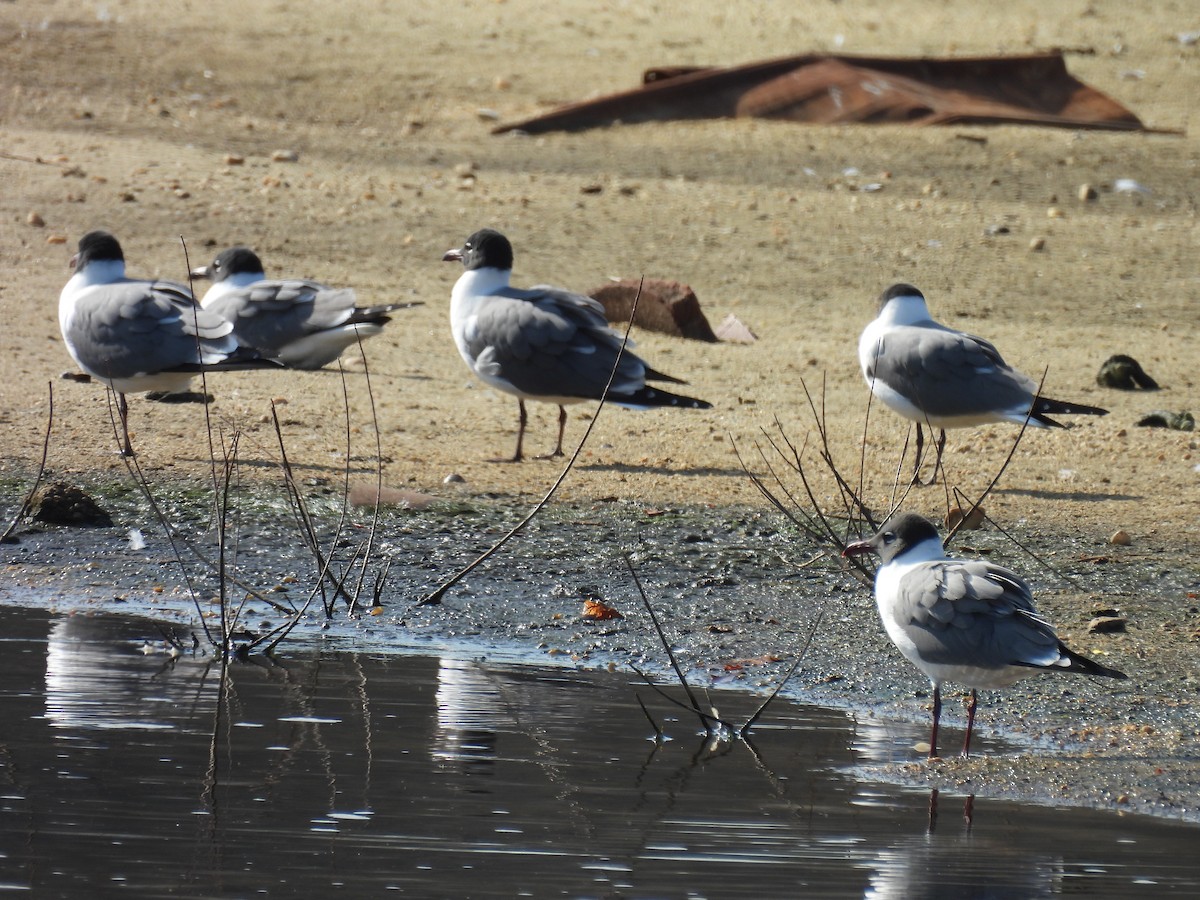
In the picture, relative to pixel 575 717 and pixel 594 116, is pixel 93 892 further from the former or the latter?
pixel 594 116

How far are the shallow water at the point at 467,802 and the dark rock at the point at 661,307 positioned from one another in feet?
17.8

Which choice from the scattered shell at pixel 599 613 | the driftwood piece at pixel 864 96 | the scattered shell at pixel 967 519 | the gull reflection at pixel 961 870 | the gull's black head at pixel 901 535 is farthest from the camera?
the driftwood piece at pixel 864 96

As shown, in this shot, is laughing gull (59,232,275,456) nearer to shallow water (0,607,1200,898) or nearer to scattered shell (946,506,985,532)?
shallow water (0,607,1200,898)

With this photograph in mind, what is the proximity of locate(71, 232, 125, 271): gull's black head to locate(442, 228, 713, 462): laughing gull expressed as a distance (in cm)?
177

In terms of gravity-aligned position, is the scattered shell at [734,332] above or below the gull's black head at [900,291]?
below

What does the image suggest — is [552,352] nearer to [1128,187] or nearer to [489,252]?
[489,252]

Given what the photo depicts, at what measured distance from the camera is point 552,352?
28.4 ft

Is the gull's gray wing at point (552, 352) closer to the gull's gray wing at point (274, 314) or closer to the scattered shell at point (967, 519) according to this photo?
the gull's gray wing at point (274, 314)

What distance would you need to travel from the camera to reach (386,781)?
4.68 m

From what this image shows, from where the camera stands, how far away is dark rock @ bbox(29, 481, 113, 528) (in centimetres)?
727

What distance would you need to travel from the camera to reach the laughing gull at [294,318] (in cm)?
970

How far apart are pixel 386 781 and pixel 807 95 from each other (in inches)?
489

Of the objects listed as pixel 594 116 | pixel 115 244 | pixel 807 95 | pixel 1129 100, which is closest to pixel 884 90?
pixel 807 95

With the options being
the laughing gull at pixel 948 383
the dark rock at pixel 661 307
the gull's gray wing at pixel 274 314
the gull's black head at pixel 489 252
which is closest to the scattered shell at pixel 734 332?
the dark rock at pixel 661 307
